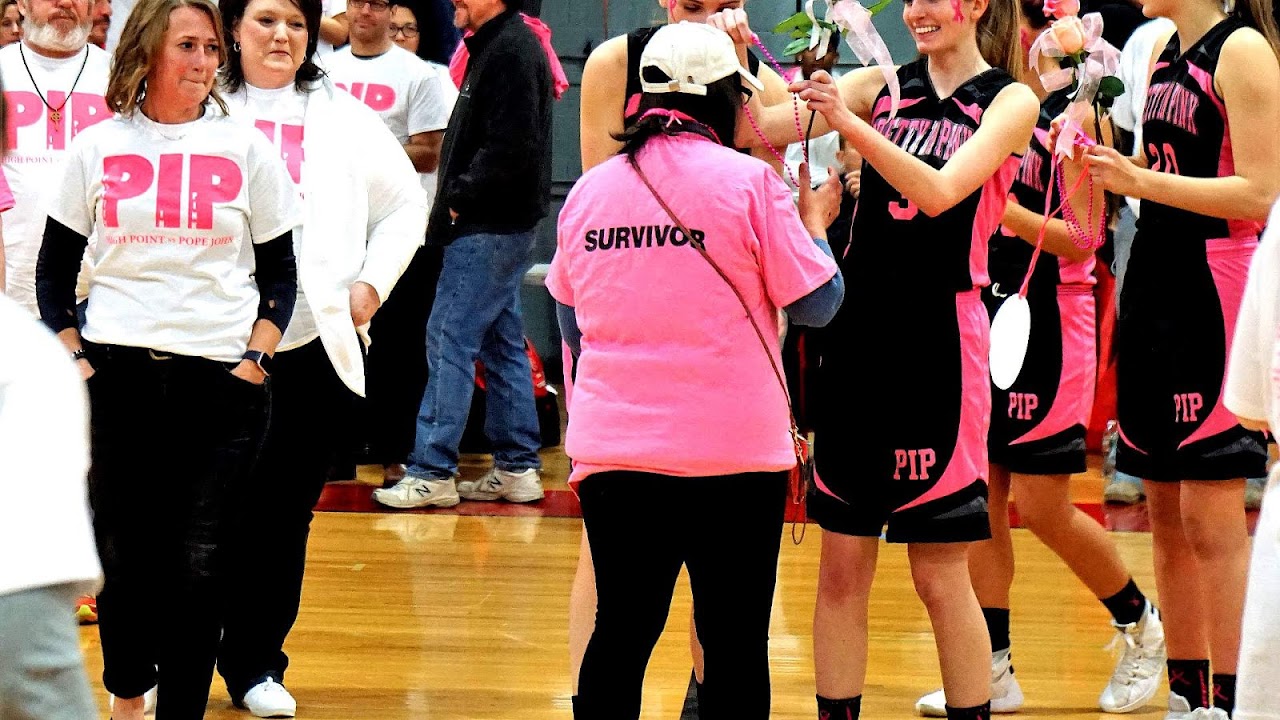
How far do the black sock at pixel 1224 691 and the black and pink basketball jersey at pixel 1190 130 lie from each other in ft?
3.06

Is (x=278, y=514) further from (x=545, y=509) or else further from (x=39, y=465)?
(x=545, y=509)

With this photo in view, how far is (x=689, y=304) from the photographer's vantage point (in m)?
2.61

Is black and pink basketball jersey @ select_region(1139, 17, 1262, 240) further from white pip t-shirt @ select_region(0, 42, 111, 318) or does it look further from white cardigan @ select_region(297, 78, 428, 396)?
white pip t-shirt @ select_region(0, 42, 111, 318)

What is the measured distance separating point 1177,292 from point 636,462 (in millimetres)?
1446

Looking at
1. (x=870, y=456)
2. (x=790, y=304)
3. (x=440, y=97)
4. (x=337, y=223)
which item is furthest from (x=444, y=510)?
(x=790, y=304)

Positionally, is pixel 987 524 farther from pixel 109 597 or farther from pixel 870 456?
pixel 109 597

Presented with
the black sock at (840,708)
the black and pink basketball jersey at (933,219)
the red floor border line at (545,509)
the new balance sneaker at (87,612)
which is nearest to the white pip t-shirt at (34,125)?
the new balance sneaker at (87,612)

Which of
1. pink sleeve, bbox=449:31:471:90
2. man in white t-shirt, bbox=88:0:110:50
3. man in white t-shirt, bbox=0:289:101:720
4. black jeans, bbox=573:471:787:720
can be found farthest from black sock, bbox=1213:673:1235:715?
man in white t-shirt, bbox=88:0:110:50

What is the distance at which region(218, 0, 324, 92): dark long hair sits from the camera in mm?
3656

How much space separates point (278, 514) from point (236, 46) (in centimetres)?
107

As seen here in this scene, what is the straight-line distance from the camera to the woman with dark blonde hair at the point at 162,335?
10.4 feet

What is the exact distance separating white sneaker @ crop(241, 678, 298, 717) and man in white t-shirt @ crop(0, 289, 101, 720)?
2.02 metres

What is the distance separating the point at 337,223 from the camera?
362 cm

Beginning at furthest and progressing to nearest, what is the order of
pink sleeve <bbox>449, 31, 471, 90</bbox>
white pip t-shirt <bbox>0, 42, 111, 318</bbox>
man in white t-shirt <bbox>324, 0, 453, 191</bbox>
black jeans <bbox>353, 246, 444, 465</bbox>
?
1. black jeans <bbox>353, 246, 444, 465</bbox>
2. man in white t-shirt <bbox>324, 0, 453, 191</bbox>
3. pink sleeve <bbox>449, 31, 471, 90</bbox>
4. white pip t-shirt <bbox>0, 42, 111, 318</bbox>
